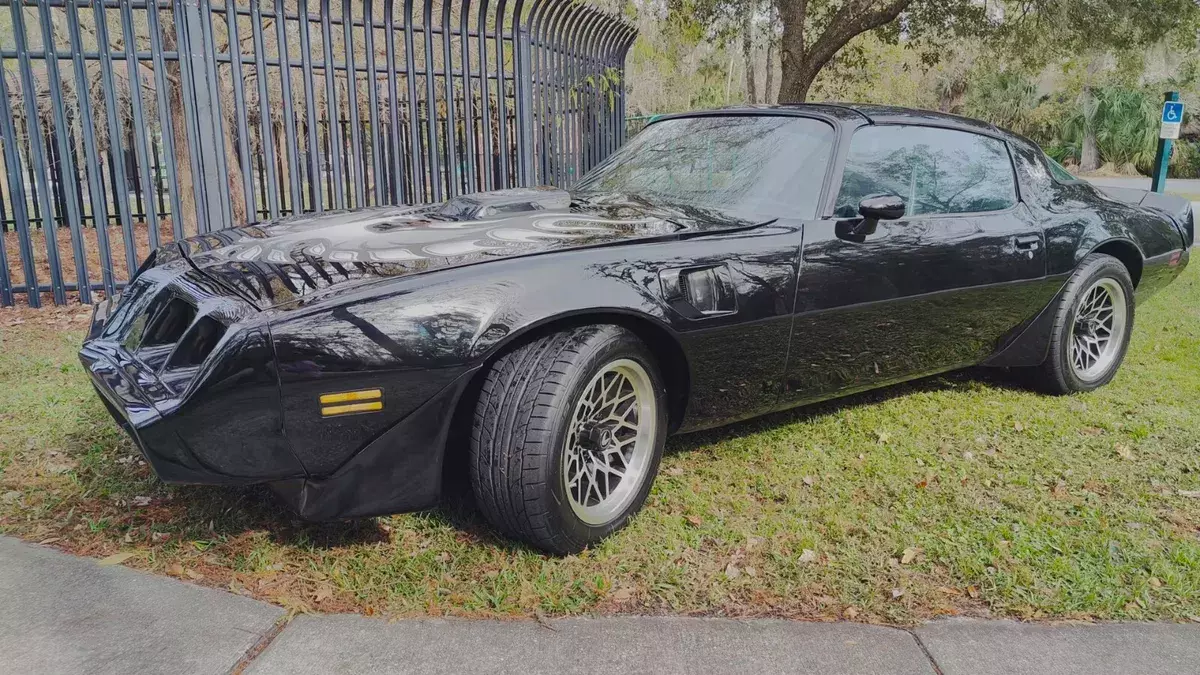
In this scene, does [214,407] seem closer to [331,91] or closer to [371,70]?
[331,91]

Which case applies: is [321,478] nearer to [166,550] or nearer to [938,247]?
[166,550]

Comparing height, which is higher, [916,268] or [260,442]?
[916,268]

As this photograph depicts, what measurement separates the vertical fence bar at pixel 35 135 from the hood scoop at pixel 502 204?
3545 mm

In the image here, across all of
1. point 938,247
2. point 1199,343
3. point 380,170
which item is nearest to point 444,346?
point 938,247

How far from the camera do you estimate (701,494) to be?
3.11 m

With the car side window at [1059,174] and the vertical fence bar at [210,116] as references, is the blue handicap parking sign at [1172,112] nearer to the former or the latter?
the car side window at [1059,174]

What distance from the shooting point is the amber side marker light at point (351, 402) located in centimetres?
222

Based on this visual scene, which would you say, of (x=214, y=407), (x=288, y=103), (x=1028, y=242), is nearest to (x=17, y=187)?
(x=288, y=103)

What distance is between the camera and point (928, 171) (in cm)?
375

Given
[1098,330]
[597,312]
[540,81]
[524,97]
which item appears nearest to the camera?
[597,312]

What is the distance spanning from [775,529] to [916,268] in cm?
132

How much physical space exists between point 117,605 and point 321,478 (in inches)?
27.3

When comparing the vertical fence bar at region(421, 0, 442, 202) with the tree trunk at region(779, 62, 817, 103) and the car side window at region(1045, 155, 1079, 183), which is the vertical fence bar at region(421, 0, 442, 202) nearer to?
the car side window at region(1045, 155, 1079, 183)

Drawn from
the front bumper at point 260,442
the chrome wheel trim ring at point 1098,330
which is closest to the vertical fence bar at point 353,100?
the front bumper at point 260,442
